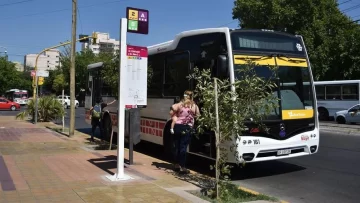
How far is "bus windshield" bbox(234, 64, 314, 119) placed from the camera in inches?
321

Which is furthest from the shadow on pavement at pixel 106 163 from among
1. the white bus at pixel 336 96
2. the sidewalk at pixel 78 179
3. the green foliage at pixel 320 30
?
the green foliage at pixel 320 30

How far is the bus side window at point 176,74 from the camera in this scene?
31.3ft

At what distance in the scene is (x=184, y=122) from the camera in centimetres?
826

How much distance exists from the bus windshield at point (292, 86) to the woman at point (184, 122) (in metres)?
1.56

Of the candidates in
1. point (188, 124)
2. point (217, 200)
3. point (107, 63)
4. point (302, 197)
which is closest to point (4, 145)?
point (107, 63)

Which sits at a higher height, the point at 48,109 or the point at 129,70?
the point at 129,70

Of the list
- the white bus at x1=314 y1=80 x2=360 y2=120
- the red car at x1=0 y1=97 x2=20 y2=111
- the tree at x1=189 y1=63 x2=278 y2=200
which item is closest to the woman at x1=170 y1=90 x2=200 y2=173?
the tree at x1=189 y1=63 x2=278 y2=200

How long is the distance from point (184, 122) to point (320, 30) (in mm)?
27586

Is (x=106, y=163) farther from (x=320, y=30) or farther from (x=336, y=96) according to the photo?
(x=320, y=30)

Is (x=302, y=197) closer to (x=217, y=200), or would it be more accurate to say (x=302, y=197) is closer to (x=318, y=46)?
(x=217, y=200)

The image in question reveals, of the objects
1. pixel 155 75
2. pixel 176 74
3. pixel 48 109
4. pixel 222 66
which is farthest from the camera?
pixel 48 109

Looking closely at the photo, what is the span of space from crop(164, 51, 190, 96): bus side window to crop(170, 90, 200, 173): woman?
1238 millimetres

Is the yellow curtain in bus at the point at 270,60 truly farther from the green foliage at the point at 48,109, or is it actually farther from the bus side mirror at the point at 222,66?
the green foliage at the point at 48,109

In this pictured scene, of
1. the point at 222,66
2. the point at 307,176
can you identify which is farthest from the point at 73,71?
the point at 307,176
